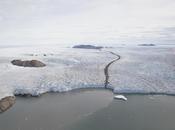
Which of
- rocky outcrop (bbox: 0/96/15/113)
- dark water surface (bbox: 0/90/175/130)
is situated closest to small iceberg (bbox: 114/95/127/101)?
dark water surface (bbox: 0/90/175/130)

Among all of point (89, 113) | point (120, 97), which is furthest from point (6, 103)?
point (120, 97)

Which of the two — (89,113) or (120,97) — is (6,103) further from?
(120,97)

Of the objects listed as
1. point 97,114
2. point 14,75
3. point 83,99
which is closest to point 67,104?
point 83,99

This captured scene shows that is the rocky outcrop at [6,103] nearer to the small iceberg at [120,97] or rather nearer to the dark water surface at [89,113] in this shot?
the dark water surface at [89,113]

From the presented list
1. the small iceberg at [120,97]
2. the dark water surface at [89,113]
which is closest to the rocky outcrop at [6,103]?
the dark water surface at [89,113]

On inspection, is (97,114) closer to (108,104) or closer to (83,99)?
(108,104)
